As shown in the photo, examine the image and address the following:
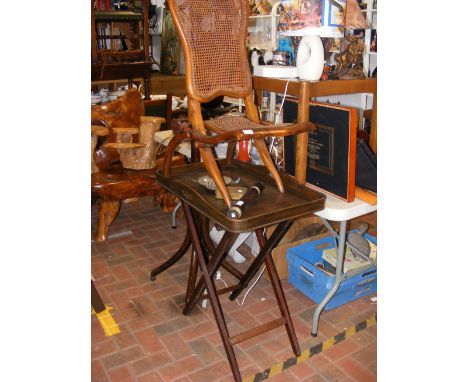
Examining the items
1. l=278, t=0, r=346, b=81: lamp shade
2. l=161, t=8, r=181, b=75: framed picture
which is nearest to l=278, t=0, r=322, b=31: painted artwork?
l=278, t=0, r=346, b=81: lamp shade

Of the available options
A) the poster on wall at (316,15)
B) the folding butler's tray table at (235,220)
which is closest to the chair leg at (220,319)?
the folding butler's tray table at (235,220)

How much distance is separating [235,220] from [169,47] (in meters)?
6.82

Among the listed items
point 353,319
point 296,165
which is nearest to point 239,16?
point 296,165

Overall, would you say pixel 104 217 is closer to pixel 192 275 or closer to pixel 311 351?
pixel 192 275

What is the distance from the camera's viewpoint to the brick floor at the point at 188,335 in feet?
7.07

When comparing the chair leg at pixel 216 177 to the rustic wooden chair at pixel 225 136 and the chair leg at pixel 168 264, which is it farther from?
the chair leg at pixel 168 264

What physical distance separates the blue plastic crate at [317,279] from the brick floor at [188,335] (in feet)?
0.15

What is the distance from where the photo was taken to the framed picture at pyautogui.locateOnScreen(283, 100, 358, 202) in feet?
6.94

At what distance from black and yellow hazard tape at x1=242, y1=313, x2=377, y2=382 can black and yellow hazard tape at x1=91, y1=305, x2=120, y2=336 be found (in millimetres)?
738

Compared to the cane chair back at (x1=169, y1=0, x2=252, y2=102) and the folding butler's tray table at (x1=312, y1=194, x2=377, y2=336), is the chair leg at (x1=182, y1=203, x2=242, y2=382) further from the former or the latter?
the cane chair back at (x1=169, y1=0, x2=252, y2=102)

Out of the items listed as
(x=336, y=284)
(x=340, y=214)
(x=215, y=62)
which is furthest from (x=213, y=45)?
(x=336, y=284)
